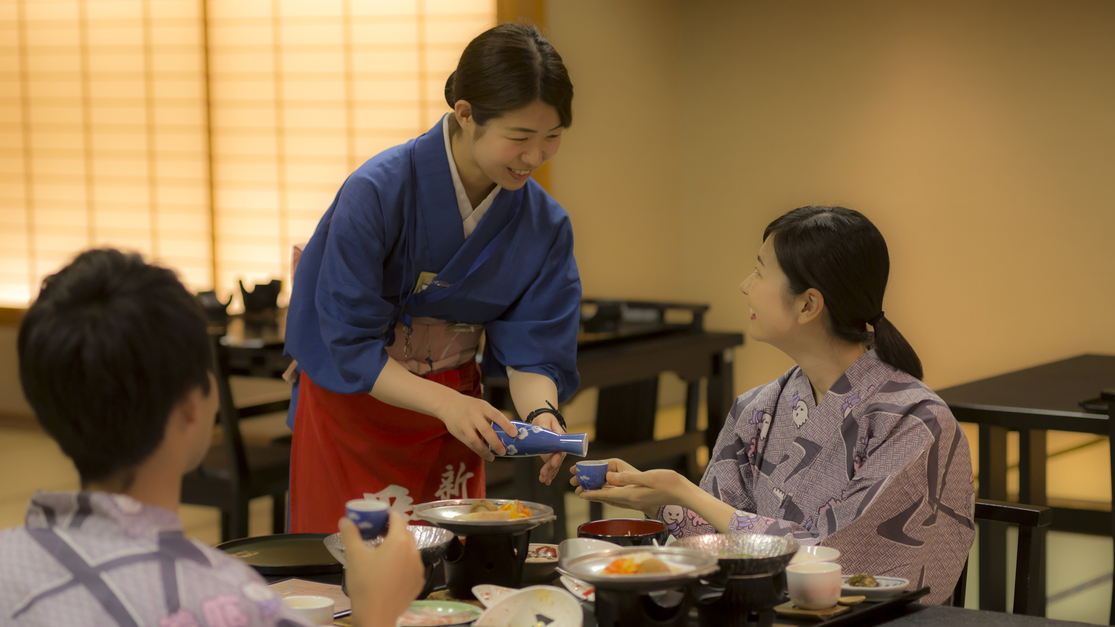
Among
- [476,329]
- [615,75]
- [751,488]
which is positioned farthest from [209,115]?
[751,488]

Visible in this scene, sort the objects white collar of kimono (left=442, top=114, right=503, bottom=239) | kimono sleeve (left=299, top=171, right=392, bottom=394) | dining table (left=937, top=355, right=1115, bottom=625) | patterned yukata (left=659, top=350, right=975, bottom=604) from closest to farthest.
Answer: patterned yukata (left=659, top=350, right=975, bottom=604)
kimono sleeve (left=299, top=171, right=392, bottom=394)
white collar of kimono (left=442, top=114, right=503, bottom=239)
dining table (left=937, top=355, right=1115, bottom=625)

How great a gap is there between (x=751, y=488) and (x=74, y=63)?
17.6 feet

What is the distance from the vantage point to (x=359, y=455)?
193cm

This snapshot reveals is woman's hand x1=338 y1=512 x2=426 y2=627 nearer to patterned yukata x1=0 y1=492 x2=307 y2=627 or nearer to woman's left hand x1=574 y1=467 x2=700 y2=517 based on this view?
patterned yukata x1=0 y1=492 x2=307 y2=627

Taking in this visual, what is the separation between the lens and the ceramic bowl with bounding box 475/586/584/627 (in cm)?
122

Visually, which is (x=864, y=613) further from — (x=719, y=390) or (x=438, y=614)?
(x=719, y=390)

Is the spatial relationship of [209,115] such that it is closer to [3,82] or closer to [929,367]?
[3,82]

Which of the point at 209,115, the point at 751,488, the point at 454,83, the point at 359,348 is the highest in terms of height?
the point at 209,115

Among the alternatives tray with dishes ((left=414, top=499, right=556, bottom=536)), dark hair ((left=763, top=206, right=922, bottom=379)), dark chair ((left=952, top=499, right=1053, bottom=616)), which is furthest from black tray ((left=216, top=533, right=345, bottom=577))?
dark chair ((left=952, top=499, right=1053, bottom=616))

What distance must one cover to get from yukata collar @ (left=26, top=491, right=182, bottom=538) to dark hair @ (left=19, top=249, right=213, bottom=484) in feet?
0.09

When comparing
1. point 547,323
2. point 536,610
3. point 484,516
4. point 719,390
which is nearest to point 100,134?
point 719,390

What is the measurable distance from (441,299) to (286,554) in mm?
556

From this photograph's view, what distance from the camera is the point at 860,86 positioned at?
5.96 m

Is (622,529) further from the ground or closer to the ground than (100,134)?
closer to the ground
